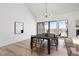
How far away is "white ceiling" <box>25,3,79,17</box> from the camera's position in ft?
7.65

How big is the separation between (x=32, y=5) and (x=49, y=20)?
1.93ft

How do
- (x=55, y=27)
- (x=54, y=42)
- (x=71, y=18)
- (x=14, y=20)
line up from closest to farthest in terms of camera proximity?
1. (x=71, y=18)
2. (x=55, y=27)
3. (x=54, y=42)
4. (x=14, y=20)

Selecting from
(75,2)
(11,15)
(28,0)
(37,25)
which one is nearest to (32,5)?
(28,0)

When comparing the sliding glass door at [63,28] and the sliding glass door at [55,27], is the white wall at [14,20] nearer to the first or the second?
the sliding glass door at [55,27]

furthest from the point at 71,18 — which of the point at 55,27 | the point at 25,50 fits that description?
the point at 25,50

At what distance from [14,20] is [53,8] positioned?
3.98 feet

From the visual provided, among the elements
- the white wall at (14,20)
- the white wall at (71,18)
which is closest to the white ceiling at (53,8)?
the white wall at (71,18)

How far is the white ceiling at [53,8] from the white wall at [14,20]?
0.70 ft

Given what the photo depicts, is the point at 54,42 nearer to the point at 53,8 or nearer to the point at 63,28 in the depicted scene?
the point at 63,28

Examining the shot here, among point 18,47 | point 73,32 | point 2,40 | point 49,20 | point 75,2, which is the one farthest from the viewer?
point 2,40

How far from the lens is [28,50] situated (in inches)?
105

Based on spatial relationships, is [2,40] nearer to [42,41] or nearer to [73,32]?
[42,41]

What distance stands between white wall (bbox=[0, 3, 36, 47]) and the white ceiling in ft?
0.70

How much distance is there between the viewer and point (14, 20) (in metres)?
2.90
